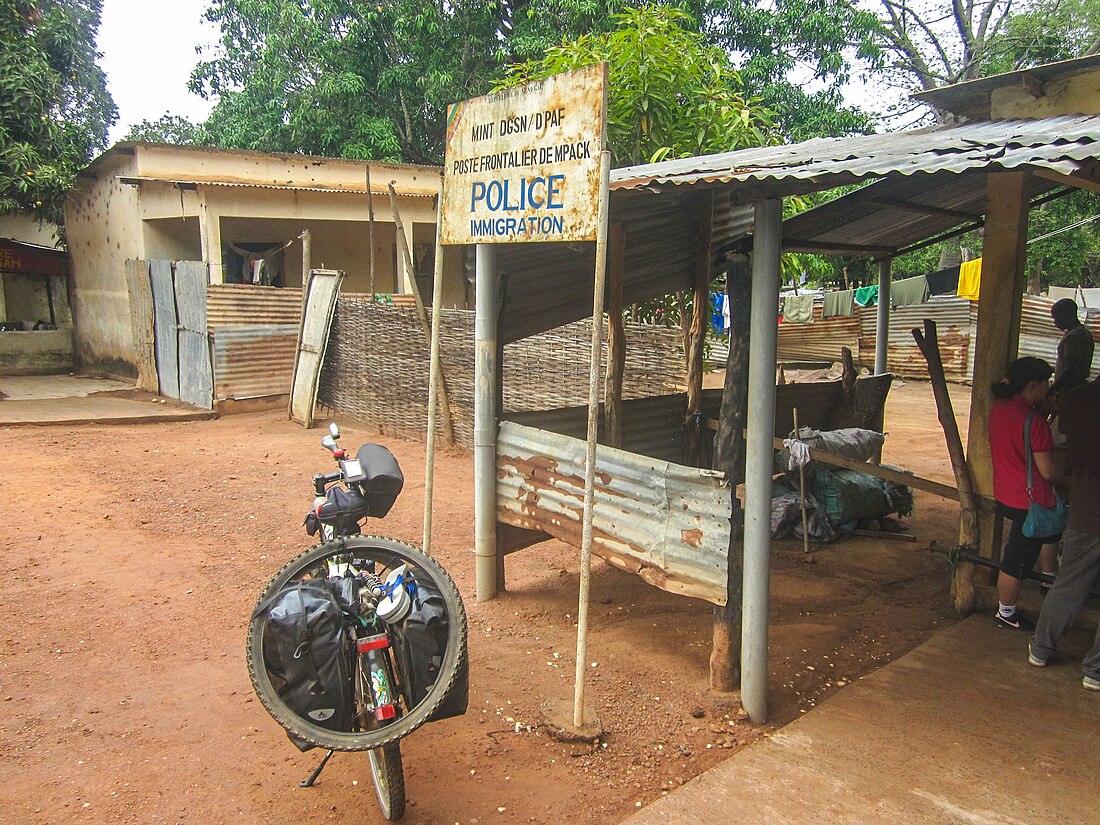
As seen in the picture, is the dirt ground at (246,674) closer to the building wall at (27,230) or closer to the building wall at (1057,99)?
the building wall at (1057,99)

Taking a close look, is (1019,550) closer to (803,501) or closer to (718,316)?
(803,501)

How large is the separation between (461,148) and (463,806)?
3.03 metres

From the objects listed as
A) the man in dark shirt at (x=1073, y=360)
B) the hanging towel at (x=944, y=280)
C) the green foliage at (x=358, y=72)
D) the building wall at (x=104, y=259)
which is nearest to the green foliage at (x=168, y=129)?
the green foliage at (x=358, y=72)

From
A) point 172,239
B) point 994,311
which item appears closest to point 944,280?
point 994,311

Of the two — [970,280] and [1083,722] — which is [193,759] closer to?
[1083,722]

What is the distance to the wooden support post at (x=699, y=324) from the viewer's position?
5320mm

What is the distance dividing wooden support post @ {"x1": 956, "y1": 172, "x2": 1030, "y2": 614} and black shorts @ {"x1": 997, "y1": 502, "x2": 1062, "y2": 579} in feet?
1.17

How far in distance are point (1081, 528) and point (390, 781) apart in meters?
3.32

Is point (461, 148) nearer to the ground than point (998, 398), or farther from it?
farther from it

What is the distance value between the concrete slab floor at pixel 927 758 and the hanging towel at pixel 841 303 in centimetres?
1551

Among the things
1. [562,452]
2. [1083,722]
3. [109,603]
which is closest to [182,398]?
[109,603]

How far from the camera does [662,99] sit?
284 inches

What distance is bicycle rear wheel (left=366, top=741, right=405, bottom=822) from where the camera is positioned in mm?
2943

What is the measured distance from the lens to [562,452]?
15.0 feet
